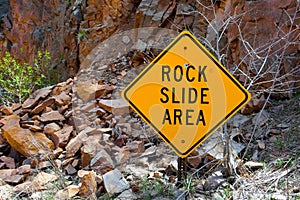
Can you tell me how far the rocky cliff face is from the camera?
3770 mm

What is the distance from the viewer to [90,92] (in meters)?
4.70

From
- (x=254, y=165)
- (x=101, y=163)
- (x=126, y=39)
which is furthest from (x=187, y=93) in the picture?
(x=126, y=39)

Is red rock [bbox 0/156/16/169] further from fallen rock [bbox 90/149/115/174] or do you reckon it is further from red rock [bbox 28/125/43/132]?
fallen rock [bbox 90/149/115/174]

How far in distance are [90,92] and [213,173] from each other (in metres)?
2.33

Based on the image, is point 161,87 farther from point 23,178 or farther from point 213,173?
point 23,178

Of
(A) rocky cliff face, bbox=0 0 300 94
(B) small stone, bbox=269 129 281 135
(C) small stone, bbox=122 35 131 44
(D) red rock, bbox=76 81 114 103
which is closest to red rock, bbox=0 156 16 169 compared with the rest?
(D) red rock, bbox=76 81 114 103

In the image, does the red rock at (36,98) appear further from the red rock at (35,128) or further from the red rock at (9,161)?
the red rock at (9,161)

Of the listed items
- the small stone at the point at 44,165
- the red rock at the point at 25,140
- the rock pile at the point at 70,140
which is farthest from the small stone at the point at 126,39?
the small stone at the point at 44,165

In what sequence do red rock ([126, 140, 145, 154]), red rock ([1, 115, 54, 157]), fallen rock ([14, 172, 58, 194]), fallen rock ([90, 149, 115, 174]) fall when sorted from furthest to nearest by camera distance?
red rock ([1, 115, 54, 157])
red rock ([126, 140, 145, 154])
fallen rock ([90, 149, 115, 174])
fallen rock ([14, 172, 58, 194])

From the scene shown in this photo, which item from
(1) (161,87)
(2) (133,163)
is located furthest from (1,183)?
(1) (161,87)

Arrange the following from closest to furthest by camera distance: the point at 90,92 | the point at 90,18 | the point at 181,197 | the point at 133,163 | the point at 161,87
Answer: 1. the point at 161,87
2. the point at 181,197
3. the point at 133,163
4. the point at 90,92
5. the point at 90,18

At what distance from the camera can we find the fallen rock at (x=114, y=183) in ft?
9.72

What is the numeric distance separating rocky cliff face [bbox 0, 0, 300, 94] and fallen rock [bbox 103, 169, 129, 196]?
4.64ft

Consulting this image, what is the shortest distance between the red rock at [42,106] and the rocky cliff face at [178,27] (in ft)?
6.55
